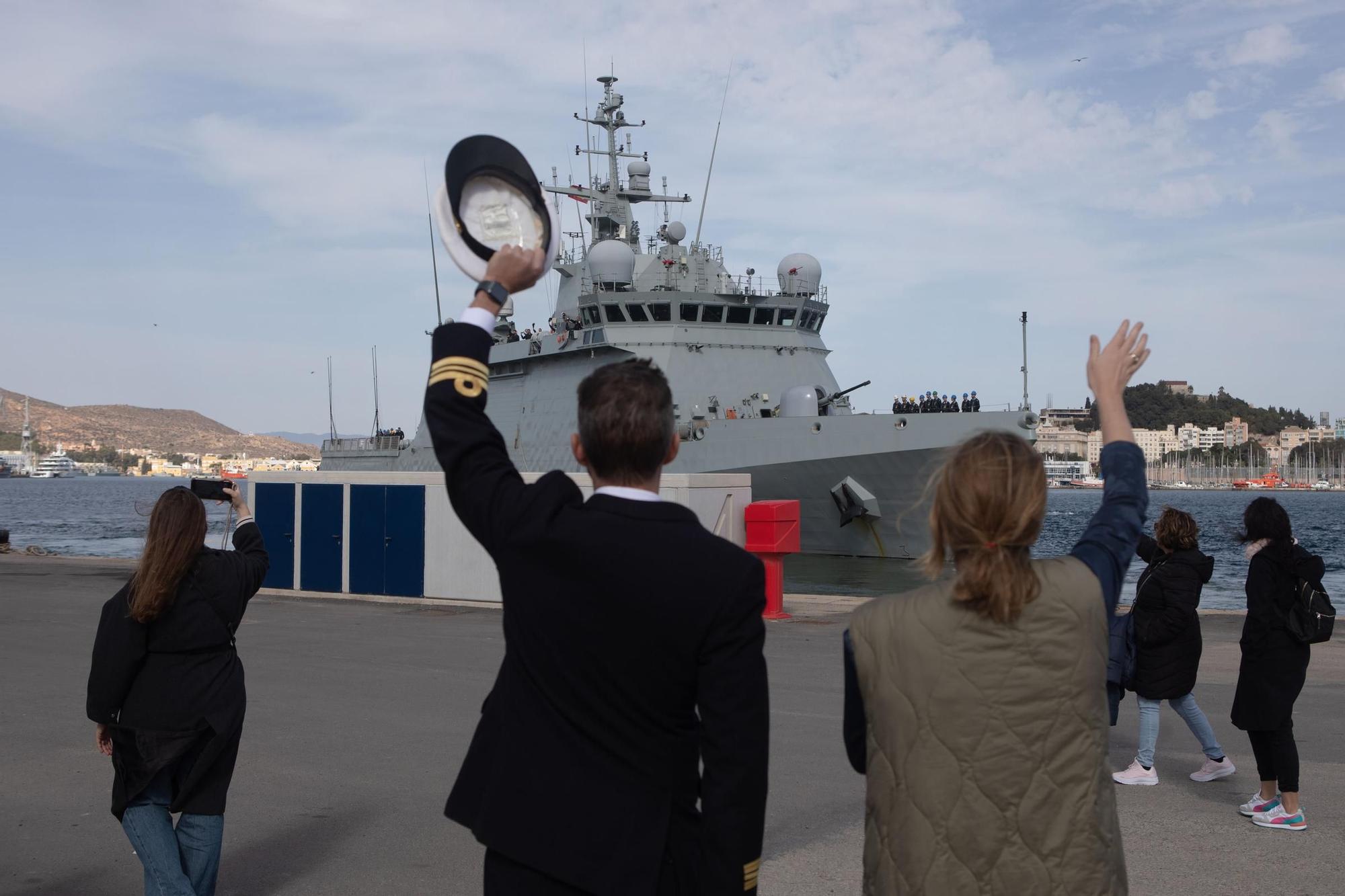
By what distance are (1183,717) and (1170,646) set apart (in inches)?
14.1

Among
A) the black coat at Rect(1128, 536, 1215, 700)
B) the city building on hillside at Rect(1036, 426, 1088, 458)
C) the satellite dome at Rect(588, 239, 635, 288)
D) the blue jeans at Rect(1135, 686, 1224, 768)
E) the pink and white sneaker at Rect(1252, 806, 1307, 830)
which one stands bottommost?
the pink and white sneaker at Rect(1252, 806, 1307, 830)

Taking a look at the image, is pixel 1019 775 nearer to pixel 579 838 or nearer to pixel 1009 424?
pixel 579 838

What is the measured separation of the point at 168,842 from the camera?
350 cm

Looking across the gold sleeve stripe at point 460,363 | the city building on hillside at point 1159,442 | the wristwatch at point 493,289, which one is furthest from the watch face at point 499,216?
the city building on hillside at point 1159,442

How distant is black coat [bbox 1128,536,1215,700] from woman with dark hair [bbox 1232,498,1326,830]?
15.6 inches

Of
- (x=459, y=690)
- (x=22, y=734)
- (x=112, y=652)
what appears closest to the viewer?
(x=112, y=652)

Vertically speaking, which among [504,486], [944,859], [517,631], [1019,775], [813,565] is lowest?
[813,565]

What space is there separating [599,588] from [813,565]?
75.7 ft

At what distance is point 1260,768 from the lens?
5.02 meters

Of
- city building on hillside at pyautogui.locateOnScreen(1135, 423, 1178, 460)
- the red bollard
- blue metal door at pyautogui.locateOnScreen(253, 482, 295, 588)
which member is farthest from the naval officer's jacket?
city building on hillside at pyautogui.locateOnScreen(1135, 423, 1178, 460)

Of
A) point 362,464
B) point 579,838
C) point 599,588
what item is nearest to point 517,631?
point 599,588

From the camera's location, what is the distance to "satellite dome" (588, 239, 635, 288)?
26.3 m

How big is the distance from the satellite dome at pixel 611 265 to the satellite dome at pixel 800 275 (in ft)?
11.9

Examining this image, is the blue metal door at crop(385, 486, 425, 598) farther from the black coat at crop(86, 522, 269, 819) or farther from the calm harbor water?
the black coat at crop(86, 522, 269, 819)
